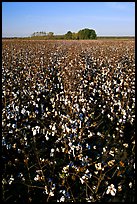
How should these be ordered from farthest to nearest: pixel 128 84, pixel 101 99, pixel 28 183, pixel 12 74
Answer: pixel 12 74 → pixel 128 84 → pixel 101 99 → pixel 28 183

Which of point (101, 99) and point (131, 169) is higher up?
point (101, 99)

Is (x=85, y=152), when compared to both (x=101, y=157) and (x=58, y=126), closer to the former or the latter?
(x=101, y=157)

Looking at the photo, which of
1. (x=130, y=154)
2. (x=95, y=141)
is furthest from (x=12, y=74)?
(x=130, y=154)

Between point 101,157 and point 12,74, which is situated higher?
point 12,74

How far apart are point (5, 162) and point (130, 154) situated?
2155 mm

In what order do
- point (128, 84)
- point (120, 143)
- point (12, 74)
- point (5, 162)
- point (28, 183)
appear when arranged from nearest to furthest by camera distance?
point (28, 183) → point (5, 162) → point (120, 143) → point (128, 84) → point (12, 74)

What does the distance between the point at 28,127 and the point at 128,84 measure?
411 centimetres

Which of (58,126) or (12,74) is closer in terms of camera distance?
(58,126)

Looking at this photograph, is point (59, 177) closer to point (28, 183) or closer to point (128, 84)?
point (28, 183)

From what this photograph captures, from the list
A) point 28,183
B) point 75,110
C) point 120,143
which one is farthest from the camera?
point 75,110

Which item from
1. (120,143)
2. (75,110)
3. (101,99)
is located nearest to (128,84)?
(101,99)

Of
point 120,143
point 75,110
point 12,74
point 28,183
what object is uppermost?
point 12,74

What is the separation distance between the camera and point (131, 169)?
466 centimetres

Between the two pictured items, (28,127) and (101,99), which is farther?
(101,99)
